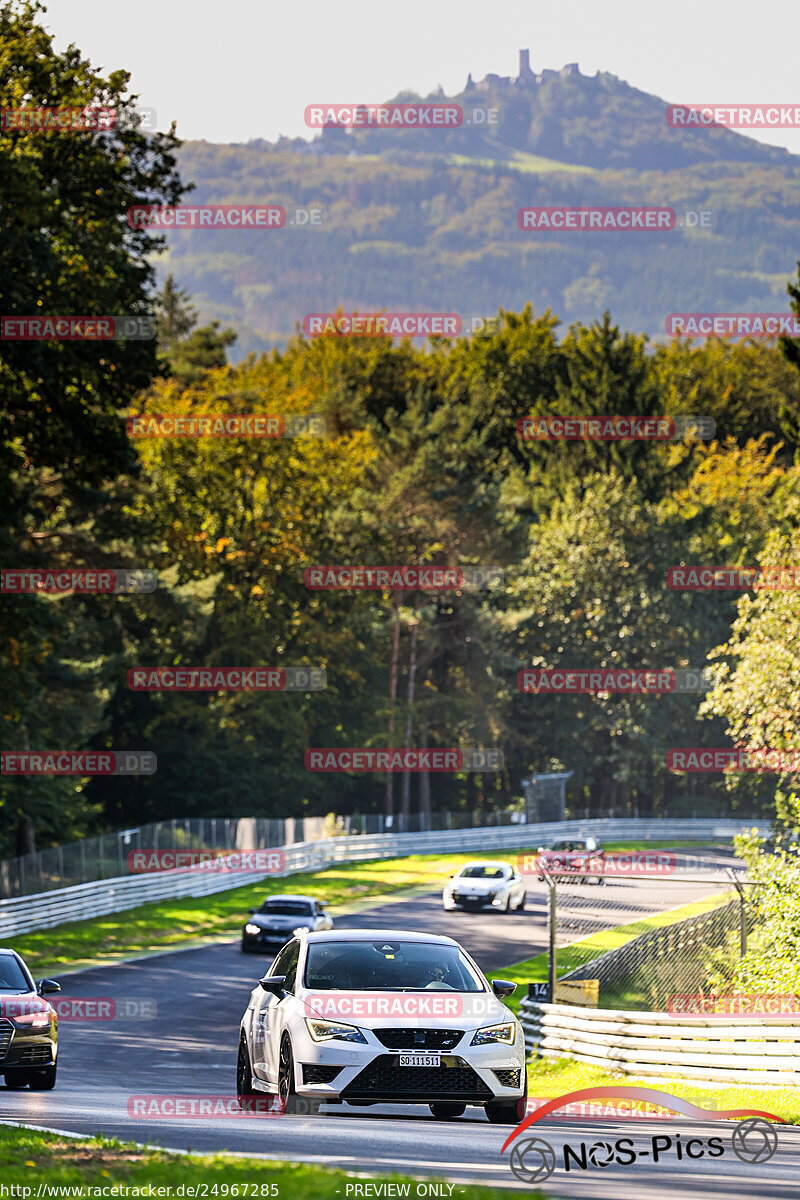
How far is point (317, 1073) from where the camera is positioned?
421 inches

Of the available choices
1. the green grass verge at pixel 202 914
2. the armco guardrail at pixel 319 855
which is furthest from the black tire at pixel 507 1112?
the armco guardrail at pixel 319 855

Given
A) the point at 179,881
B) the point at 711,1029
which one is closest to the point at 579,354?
the point at 179,881

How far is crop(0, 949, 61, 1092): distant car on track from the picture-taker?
14.7 m

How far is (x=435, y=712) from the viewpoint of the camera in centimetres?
7531

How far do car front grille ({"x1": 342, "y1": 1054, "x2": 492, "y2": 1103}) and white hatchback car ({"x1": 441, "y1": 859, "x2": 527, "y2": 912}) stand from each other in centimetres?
2842

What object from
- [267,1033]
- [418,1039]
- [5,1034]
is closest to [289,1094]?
[267,1033]

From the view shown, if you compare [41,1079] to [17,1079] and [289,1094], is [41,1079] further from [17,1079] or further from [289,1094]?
[289,1094]
